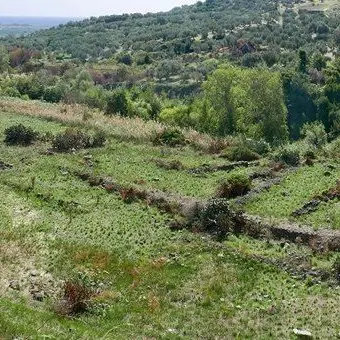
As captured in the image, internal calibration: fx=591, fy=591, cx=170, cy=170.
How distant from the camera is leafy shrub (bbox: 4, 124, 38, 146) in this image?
4219cm

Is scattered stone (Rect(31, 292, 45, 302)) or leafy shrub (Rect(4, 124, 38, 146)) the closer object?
scattered stone (Rect(31, 292, 45, 302))

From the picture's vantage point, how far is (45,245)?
24.6 m

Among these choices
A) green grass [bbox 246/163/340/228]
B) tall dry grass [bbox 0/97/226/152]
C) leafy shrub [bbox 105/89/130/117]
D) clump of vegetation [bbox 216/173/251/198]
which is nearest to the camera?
green grass [bbox 246/163/340/228]

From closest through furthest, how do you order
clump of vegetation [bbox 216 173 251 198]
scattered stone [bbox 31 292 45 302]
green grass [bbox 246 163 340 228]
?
scattered stone [bbox 31 292 45 302], green grass [bbox 246 163 340 228], clump of vegetation [bbox 216 173 251 198]

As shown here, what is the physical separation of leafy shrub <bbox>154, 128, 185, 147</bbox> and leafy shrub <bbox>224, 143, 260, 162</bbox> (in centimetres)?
501

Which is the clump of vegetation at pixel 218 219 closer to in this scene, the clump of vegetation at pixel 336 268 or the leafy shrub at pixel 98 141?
the clump of vegetation at pixel 336 268

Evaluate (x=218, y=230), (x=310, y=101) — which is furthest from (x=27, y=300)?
(x=310, y=101)

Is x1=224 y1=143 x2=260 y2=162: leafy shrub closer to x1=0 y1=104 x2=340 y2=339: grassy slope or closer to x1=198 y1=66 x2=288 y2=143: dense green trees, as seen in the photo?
x1=0 y1=104 x2=340 y2=339: grassy slope

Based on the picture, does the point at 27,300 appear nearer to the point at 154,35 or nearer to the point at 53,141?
the point at 53,141

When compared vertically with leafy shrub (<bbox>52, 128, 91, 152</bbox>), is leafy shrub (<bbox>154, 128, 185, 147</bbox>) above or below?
below

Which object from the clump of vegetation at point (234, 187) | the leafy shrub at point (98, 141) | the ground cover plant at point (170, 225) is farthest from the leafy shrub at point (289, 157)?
the leafy shrub at point (98, 141)

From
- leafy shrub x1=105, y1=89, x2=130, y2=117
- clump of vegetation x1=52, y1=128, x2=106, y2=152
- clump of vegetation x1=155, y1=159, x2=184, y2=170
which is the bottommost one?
leafy shrub x1=105, y1=89, x2=130, y2=117

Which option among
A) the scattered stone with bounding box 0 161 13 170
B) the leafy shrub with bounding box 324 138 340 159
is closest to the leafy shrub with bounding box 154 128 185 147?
the leafy shrub with bounding box 324 138 340 159

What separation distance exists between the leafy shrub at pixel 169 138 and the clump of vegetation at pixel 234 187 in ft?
41.8
